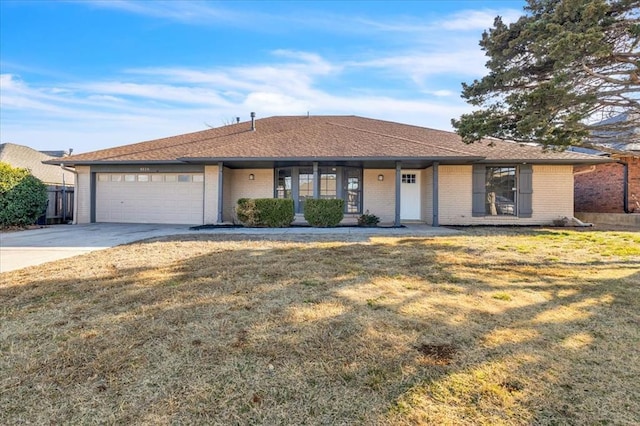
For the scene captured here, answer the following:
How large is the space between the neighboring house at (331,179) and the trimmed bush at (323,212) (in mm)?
604

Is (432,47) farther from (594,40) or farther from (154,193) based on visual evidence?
(154,193)

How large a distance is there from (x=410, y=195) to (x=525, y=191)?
419 centimetres

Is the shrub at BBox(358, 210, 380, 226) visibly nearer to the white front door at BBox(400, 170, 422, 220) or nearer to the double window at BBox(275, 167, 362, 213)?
the double window at BBox(275, 167, 362, 213)

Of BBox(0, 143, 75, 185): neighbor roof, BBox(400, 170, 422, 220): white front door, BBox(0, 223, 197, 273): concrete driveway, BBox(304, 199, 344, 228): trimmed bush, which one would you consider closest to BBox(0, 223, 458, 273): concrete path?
BBox(0, 223, 197, 273): concrete driveway

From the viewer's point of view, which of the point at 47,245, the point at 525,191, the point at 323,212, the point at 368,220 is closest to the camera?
the point at 47,245

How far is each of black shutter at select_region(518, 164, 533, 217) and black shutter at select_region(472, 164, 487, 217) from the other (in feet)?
4.20

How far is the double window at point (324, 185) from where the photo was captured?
43.7 feet

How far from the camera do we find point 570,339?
9.32 ft

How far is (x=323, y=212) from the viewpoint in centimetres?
Result: 1136

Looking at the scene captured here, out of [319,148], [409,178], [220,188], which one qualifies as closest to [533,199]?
[409,178]

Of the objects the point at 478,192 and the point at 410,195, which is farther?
the point at 410,195

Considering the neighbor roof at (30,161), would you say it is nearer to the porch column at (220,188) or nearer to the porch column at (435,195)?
the porch column at (220,188)

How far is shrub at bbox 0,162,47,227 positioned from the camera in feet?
35.1

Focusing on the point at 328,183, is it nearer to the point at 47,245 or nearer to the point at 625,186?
the point at 47,245
